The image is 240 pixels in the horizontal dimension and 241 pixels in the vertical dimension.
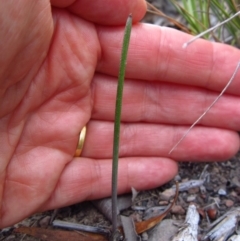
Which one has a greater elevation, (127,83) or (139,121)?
(127,83)

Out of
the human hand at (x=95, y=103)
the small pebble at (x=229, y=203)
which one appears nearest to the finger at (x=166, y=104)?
the human hand at (x=95, y=103)

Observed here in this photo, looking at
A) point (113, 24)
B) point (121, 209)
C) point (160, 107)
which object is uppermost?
point (113, 24)

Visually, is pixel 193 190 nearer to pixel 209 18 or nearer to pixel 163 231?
pixel 163 231

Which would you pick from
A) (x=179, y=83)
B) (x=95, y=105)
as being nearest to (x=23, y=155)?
(x=95, y=105)

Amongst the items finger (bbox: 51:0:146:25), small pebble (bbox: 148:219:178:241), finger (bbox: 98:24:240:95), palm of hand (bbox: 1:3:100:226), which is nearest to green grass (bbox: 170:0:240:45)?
finger (bbox: 98:24:240:95)

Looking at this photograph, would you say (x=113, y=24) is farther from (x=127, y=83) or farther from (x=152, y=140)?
(x=152, y=140)

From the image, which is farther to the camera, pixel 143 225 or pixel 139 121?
pixel 139 121

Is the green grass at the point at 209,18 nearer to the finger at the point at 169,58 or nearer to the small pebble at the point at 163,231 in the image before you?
the finger at the point at 169,58
